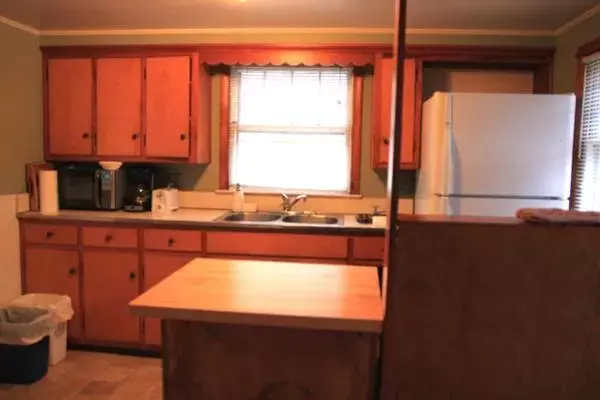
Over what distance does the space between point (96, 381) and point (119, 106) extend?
1852mm

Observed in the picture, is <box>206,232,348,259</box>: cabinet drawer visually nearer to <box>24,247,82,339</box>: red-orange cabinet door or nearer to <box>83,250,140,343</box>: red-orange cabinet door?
<box>83,250,140,343</box>: red-orange cabinet door

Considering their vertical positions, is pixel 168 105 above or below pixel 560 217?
above

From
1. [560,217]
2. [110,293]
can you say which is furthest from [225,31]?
[560,217]

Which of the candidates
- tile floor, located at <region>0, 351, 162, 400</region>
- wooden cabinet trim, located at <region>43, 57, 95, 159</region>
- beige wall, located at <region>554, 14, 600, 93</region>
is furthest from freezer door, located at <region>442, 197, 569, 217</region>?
wooden cabinet trim, located at <region>43, 57, 95, 159</region>

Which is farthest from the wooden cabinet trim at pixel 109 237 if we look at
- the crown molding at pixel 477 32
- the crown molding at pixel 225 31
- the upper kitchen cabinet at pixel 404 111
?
the crown molding at pixel 477 32

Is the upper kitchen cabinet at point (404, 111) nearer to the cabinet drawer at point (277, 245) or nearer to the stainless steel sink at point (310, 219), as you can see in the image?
the stainless steel sink at point (310, 219)

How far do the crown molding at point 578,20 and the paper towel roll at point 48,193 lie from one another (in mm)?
3548

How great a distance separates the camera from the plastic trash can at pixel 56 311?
3.08 meters

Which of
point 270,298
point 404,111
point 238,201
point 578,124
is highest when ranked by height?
point 404,111

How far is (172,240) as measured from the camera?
10.4 feet

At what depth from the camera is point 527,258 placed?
1318 millimetres

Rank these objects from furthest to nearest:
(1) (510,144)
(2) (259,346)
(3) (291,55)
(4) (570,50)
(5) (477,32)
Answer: (3) (291,55)
(5) (477,32)
(4) (570,50)
(1) (510,144)
(2) (259,346)

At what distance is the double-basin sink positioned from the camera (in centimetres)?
338

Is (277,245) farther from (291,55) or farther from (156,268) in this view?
(291,55)
